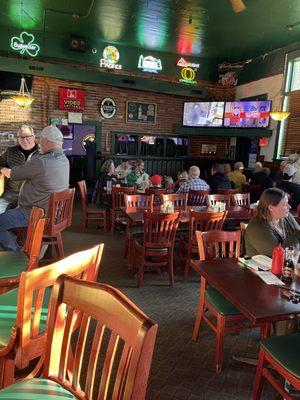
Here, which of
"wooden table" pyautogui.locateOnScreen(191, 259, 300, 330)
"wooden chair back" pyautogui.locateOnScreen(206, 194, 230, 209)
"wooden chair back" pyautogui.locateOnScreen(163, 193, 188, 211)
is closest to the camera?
"wooden table" pyautogui.locateOnScreen(191, 259, 300, 330)

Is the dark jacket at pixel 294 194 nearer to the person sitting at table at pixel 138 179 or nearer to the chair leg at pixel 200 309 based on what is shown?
the person sitting at table at pixel 138 179

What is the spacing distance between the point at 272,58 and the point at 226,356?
915 cm

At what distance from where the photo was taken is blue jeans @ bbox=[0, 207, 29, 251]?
3266 mm

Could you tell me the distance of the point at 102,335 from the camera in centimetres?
126

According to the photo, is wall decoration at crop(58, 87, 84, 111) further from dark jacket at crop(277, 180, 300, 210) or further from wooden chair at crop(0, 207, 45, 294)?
wooden chair at crop(0, 207, 45, 294)

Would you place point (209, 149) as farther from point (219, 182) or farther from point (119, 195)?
point (119, 195)

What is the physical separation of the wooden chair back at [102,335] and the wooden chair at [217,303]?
1330 millimetres

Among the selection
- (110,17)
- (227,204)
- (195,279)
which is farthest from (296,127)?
(195,279)

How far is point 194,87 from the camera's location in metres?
10.5

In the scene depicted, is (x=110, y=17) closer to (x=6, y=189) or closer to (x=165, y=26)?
(x=165, y=26)

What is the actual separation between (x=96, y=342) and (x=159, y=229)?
2587 mm

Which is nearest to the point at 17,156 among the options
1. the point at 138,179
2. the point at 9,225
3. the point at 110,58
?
the point at 9,225

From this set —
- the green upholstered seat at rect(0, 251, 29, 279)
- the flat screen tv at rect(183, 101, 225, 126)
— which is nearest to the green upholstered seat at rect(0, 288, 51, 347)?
the green upholstered seat at rect(0, 251, 29, 279)

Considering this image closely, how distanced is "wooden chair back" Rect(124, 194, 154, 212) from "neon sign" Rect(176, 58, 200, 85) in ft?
22.7
